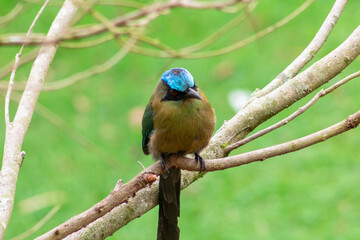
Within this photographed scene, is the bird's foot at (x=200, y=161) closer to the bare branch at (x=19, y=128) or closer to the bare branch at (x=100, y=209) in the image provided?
the bare branch at (x=100, y=209)

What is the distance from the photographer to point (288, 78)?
3.72 metres

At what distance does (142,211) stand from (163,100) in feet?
2.43

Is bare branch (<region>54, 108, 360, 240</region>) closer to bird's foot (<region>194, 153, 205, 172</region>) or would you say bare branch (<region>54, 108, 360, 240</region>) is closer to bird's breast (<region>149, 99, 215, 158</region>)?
bird's foot (<region>194, 153, 205, 172</region>)

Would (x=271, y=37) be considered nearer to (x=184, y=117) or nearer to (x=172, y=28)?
(x=172, y=28)

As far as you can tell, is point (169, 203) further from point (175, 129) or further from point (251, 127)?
point (251, 127)

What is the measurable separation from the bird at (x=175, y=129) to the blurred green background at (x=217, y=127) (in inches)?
69.9

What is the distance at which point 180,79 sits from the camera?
347 cm

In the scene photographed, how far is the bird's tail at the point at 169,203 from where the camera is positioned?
11.3 feet

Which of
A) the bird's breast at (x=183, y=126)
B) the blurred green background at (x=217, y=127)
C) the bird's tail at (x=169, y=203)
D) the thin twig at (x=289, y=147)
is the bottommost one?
the thin twig at (x=289, y=147)

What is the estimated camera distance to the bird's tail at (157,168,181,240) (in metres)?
3.46

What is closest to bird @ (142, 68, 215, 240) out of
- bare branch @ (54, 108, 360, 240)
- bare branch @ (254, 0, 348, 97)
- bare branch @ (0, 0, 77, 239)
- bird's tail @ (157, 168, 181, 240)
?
bird's tail @ (157, 168, 181, 240)

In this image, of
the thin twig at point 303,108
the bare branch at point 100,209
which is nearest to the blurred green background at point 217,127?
the thin twig at point 303,108

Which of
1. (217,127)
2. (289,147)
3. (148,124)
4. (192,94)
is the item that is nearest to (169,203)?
(148,124)

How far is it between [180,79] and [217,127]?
4239 millimetres
